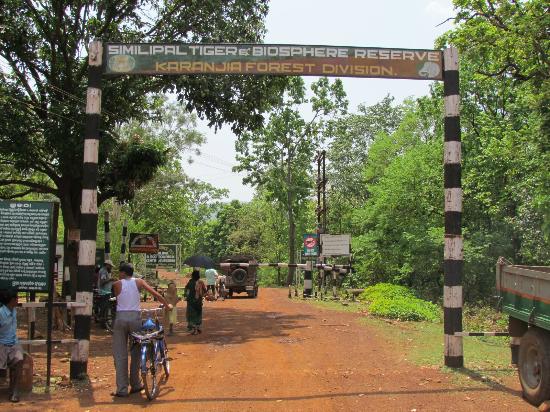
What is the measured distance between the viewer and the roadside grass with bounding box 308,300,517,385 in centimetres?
876

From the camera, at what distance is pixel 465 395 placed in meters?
7.50

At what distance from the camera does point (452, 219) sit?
9031 mm

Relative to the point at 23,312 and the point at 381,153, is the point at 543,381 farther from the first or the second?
the point at 381,153

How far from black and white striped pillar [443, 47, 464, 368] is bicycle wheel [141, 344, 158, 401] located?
4.41 metres

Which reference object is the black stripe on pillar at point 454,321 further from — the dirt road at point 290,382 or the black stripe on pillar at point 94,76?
the black stripe on pillar at point 94,76

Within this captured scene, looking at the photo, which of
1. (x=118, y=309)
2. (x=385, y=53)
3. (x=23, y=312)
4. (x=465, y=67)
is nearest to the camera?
(x=118, y=309)

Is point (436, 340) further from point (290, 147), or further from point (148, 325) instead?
point (290, 147)

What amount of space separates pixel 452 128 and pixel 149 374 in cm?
575

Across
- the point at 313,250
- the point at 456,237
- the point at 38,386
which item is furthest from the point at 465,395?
the point at 313,250

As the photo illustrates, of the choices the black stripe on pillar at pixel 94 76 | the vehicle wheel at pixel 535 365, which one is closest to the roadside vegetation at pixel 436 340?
the vehicle wheel at pixel 535 365

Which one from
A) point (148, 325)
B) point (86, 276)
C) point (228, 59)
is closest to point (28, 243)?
point (86, 276)

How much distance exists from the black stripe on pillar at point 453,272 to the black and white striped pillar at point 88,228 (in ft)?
17.5

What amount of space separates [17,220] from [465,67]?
29576 mm

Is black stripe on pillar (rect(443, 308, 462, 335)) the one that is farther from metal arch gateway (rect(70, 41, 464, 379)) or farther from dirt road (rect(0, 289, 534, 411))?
dirt road (rect(0, 289, 534, 411))
